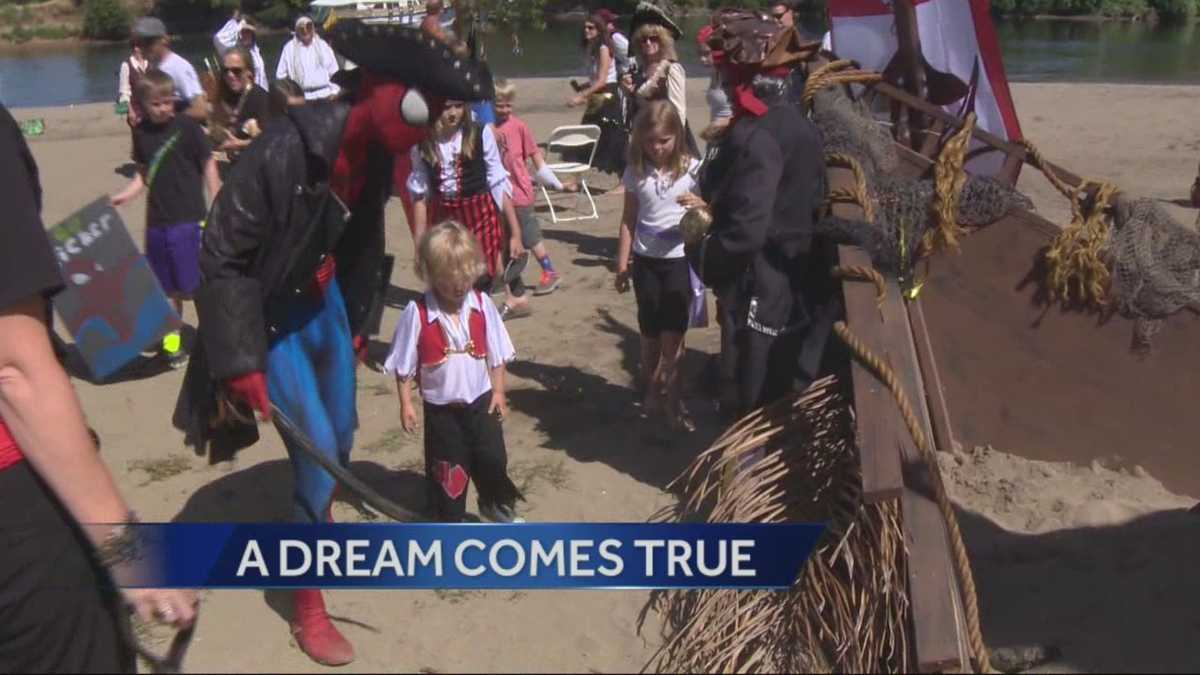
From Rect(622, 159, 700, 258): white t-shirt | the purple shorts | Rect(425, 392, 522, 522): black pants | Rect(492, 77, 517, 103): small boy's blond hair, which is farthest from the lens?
Rect(492, 77, 517, 103): small boy's blond hair

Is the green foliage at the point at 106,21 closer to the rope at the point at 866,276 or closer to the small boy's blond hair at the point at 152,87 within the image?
the small boy's blond hair at the point at 152,87

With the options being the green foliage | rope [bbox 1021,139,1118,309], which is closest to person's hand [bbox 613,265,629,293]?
rope [bbox 1021,139,1118,309]

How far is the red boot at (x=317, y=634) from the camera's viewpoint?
150 inches

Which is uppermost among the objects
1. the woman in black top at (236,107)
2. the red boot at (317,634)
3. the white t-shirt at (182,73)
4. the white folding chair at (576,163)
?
the woman in black top at (236,107)

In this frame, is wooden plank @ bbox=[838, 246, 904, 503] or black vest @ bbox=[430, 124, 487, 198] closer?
wooden plank @ bbox=[838, 246, 904, 503]

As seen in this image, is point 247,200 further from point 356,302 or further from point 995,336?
point 995,336

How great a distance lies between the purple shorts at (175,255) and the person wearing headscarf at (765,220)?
3.55 m

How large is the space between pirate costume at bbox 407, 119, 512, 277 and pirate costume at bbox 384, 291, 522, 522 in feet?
6.42

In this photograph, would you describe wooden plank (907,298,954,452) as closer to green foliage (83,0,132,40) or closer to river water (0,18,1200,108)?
river water (0,18,1200,108)

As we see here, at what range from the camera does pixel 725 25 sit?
4.60 metres

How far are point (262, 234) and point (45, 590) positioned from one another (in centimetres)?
139

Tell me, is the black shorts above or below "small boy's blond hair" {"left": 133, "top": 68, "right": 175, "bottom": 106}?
below

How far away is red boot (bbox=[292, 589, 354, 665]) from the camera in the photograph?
3.81 metres

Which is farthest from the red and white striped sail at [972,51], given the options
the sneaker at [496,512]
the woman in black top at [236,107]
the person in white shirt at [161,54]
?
the person in white shirt at [161,54]
